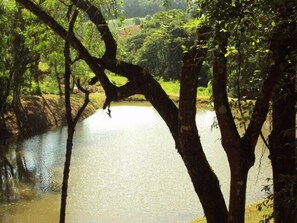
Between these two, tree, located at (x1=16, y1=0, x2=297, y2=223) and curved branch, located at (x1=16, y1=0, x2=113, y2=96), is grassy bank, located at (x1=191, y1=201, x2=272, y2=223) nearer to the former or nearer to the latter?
tree, located at (x1=16, y1=0, x2=297, y2=223)

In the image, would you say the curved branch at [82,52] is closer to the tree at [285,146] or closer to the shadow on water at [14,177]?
the tree at [285,146]

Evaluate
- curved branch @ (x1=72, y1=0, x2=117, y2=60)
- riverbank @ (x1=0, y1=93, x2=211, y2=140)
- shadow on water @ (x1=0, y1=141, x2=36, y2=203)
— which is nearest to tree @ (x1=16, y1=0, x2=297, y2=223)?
curved branch @ (x1=72, y1=0, x2=117, y2=60)

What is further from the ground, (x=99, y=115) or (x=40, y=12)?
(x=40, y=12)

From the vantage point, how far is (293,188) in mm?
4082

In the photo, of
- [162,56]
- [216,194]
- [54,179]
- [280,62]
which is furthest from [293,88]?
[162,56]

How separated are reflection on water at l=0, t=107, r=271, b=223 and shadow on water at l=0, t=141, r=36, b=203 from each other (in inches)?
1.3

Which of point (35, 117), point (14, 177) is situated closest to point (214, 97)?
point (14, 177)

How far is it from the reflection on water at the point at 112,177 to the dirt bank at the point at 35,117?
100 centimetres

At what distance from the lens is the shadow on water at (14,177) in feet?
39.4

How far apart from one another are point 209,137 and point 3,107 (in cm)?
892

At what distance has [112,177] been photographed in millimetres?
13719

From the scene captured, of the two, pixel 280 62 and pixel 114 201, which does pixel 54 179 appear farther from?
pixel 280 62

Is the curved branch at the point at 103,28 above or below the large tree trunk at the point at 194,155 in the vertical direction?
above

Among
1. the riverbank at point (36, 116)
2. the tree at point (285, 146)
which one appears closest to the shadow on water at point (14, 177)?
the riverbank at point (36, 116)
